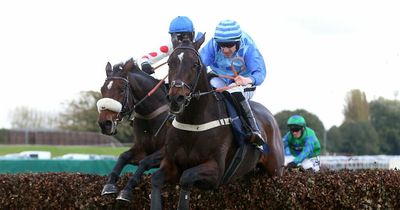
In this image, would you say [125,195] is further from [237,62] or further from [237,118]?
[237,62]

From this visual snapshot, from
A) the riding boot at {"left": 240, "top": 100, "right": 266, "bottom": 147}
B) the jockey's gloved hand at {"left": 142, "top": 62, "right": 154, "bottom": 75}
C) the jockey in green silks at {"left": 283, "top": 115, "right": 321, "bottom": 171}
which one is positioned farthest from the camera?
the jockey in green silks at {"left": 283, "top": 115, "right": 321, "bottom": 171}

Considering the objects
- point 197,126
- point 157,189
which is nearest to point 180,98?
point 197,126

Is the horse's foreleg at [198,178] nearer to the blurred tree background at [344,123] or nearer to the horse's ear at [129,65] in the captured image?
the horse's ear at [129,65]

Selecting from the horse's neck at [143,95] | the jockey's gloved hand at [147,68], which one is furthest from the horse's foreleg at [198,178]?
the jockey's gloved hand at [147,68]

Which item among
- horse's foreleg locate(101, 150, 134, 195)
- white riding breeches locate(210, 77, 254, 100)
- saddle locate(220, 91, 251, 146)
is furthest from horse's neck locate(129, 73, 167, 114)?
saddle locate(220, 91, 251, 146)

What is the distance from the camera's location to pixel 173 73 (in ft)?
16.6

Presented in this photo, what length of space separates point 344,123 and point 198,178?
51412mm

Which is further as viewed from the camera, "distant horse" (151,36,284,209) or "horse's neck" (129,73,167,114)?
"horse's neck" (129,73,167,114)

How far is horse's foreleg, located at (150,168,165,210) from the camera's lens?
537 cm

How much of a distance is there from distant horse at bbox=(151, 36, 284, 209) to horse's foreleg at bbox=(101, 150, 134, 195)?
0.93 meters

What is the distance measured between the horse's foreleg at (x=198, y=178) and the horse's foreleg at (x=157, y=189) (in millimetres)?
203

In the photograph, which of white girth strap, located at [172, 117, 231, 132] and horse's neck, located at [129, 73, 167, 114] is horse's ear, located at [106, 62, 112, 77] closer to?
horse's neck, located at [129, 73, 167, 114]

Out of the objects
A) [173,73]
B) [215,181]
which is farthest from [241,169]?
[173,73]

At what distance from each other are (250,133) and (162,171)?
1.02m
